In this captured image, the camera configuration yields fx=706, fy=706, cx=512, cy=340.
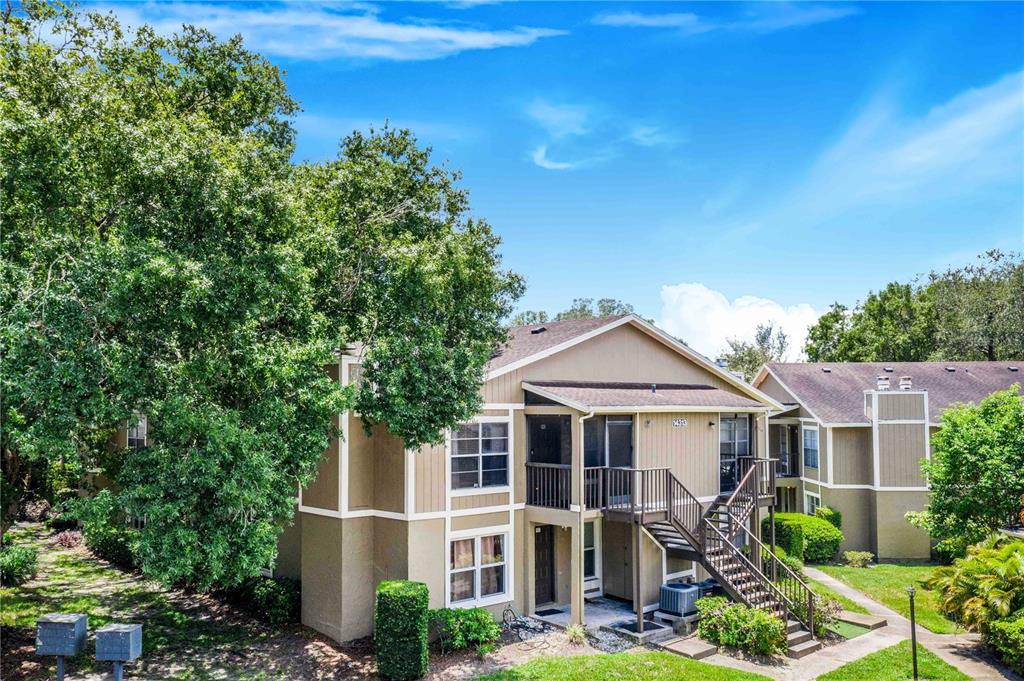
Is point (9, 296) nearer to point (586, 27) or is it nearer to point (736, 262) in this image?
point (586, 27)

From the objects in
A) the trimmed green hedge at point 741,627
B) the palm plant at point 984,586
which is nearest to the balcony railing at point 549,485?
the trimmed green hedge at point 741,627

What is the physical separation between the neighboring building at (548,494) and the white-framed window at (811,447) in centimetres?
742

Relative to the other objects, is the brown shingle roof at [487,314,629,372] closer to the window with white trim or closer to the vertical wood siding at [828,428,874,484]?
the window with white trim

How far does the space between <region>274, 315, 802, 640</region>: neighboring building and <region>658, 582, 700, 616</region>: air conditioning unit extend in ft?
1.88

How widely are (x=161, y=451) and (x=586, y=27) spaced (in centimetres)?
1110

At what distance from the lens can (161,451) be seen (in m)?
11.0

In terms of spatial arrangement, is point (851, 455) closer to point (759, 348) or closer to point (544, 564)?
point (544, 564)

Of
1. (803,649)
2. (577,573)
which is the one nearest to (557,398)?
(577,573)

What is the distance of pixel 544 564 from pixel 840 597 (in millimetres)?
8132

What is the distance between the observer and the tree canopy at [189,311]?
33.5 feet

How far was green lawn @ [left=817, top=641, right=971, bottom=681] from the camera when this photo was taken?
13.4 m

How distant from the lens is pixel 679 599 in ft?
55.1

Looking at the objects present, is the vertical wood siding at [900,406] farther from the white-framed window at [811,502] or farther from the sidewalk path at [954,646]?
the sidewalk path at [954,646]

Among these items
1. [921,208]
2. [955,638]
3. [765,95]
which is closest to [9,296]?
[765,95]
